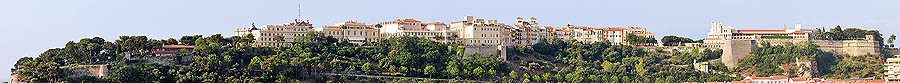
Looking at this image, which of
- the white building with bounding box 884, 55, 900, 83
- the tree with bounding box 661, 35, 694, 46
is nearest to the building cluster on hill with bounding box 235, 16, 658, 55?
the tree with bounding box 661, 35, 694, 46

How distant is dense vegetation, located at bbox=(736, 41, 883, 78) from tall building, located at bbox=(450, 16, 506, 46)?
454 inches

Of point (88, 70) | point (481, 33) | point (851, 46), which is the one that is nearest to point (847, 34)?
point (851, 46)

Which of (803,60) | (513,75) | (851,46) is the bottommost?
(513,75)

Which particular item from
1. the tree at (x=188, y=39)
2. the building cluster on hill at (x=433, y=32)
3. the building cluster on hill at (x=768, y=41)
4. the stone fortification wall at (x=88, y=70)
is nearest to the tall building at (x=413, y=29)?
the building cluster on hill at (x=433, y=32)

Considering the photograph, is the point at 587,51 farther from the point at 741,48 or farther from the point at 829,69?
the point at 829,69

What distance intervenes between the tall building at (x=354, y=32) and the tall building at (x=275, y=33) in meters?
1.21

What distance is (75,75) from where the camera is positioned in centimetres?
4906

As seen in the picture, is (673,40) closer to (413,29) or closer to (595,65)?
(595,65)

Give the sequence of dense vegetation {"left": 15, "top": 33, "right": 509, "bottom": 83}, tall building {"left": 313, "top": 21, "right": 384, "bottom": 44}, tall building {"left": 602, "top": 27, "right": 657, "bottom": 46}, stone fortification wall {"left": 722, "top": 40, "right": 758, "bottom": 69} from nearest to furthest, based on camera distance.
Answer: dense vegetation {"left": 15, "top": 33, "right": 509, "bottom": 83}, tall building {"left": 313, "top": 21, "right": 384, "bottom": 44}, stone fortification wall {"left": 722, "top": 40, "right": 758, "bottom": 69}, tall building {"left": 602, "top": 27, "right": 657, "bottom": 46}

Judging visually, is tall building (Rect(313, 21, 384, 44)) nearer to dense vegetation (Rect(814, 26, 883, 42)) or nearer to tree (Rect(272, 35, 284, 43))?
tree (Rect(272, 35, 284, 43))

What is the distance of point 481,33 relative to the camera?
2381 inches

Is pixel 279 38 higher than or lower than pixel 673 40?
higher

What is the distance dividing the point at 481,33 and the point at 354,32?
229 inches

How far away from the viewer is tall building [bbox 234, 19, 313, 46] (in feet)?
188
